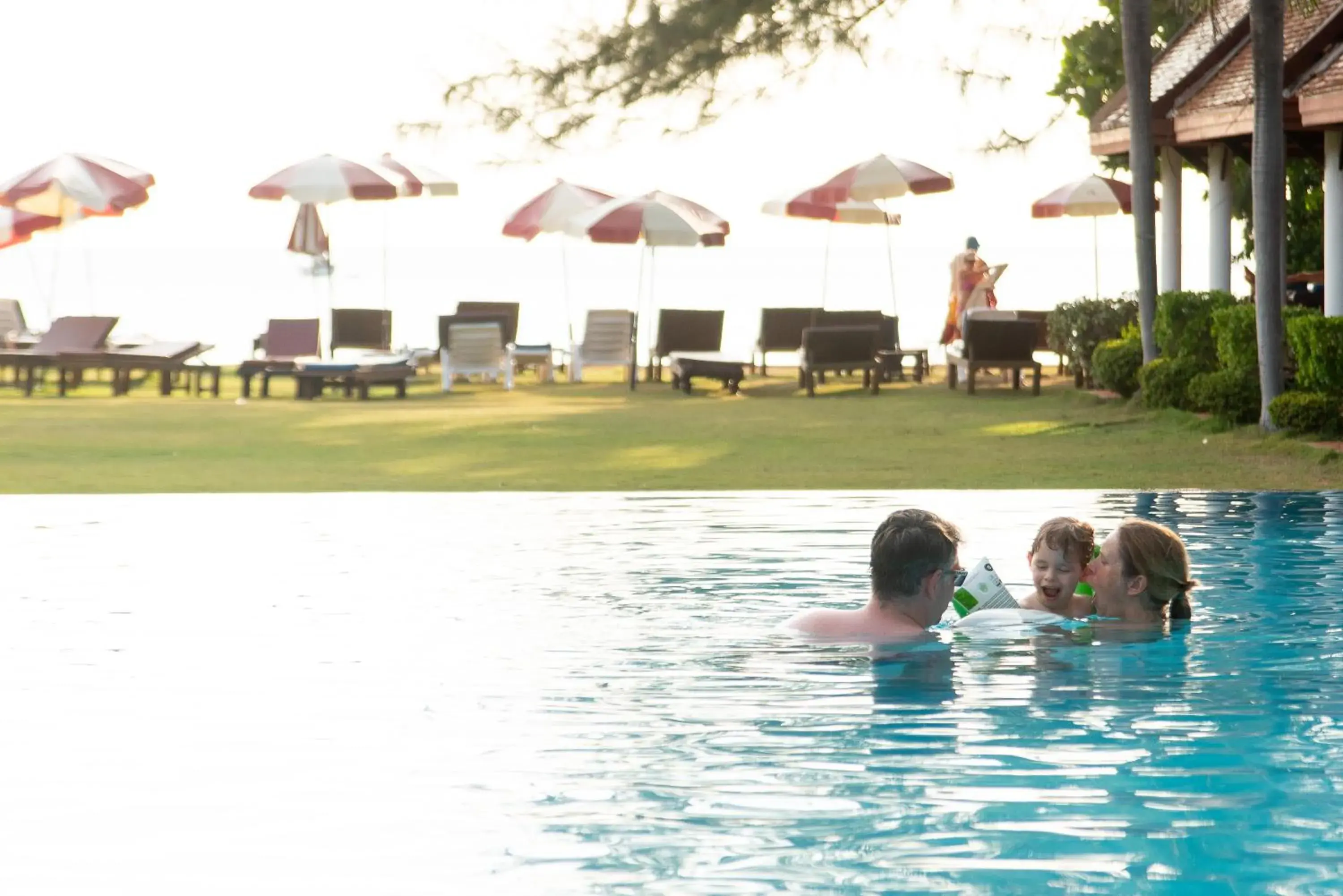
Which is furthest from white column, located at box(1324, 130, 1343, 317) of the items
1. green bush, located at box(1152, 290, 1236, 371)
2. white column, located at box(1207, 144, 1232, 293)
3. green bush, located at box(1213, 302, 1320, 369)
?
white column, located at box(1207, 144, 1232, 293)

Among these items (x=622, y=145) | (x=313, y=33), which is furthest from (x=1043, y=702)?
(x=313, y=33)

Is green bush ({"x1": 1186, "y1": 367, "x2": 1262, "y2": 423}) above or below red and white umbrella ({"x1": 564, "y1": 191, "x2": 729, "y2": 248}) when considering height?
below

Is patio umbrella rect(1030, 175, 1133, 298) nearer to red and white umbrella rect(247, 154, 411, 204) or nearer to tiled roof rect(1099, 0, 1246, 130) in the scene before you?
tiled roof rect(1099, 0, 1246, 130)

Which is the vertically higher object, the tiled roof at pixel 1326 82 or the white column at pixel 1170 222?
the tiled roof at pixel 1326 82

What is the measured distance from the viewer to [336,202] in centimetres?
2919

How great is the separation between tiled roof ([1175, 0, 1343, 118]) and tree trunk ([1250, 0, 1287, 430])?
3.21 m

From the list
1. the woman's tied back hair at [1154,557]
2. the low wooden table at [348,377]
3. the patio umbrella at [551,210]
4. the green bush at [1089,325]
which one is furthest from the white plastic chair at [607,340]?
the woman's tied back hair at [1154,557]

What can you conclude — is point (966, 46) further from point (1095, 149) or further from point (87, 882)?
point (87, 882)

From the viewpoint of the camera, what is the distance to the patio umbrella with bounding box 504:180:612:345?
30781 mm

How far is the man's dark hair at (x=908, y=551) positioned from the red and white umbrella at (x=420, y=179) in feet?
78.2

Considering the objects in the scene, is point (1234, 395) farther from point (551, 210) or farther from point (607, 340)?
point (551, 210)

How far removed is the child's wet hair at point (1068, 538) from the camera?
7.68 metres

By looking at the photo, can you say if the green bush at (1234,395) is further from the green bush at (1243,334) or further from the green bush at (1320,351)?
the green bush at (1320,351)

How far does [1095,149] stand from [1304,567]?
52.5ft
